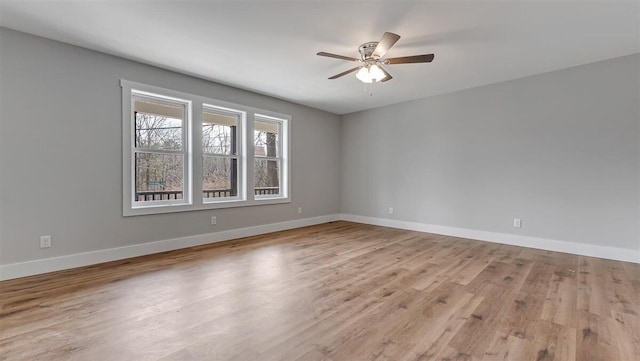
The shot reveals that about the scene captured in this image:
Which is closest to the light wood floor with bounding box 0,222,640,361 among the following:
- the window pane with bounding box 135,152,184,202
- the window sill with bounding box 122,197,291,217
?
the window sill with bounding box 122,197,291,217

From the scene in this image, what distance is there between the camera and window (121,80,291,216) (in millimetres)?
3816

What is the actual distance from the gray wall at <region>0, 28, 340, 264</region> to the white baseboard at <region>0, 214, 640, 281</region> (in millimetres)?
84

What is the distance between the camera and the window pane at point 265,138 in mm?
5359

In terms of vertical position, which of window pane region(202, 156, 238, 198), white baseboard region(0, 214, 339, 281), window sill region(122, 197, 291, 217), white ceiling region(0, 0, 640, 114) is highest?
white ceiling region(0, 0, 640, 114)

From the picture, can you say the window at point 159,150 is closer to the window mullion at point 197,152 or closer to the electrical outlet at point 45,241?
the window mullion at point 197,152

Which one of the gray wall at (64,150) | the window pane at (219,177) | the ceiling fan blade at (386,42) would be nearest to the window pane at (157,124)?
the gray wall at (64,150)

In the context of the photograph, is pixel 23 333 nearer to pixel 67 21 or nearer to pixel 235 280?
pixel 235 280

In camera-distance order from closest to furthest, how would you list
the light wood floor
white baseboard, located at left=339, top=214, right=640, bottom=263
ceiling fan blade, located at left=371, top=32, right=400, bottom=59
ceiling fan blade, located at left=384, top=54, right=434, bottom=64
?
the light wood floor, ceiling fan blade, located at left=371, top=32, right=400, bottom=59, ceiling fan blade, located at left=384, top=54, right=434, bottom=64, white baseboard, located at left=339, top=214, right=640, bottom=263

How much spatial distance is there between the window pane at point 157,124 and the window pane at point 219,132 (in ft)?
1.28

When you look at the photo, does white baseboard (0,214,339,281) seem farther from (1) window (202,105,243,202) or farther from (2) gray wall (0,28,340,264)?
(1) window (202,105,243,202)

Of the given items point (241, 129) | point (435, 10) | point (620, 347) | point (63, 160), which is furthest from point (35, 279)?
point (620, 347)

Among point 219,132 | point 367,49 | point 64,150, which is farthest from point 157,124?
point 367,49

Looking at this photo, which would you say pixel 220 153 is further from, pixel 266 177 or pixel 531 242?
pixel 531 242

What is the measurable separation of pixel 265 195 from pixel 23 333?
379 cm
